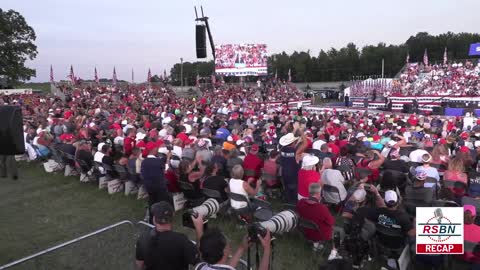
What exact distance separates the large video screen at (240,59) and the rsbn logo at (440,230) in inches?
1636

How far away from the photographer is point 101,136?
11.8m

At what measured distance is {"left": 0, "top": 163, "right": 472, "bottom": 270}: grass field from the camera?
16.3 ft

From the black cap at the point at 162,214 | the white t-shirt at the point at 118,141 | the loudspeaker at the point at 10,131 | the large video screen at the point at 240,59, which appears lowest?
the white t-shirt at the point at 118,141

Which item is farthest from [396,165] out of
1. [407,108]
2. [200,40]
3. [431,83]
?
[431,83]

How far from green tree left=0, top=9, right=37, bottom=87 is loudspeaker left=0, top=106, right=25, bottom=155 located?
172 ft

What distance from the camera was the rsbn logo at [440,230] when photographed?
4.38 metres

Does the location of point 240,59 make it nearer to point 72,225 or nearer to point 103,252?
point 72,225

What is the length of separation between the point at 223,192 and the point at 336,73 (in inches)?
3170

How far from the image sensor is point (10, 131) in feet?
11.4

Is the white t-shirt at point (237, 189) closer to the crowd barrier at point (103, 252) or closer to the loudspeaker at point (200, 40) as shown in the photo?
the crowd barrier at point (103, 252)

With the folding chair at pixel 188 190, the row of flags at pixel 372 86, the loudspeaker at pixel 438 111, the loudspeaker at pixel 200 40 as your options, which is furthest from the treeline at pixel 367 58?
the folding chair at pixel 188 190

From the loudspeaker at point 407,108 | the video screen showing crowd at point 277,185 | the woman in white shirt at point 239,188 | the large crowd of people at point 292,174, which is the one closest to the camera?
the video screen showing crowd at point 277,185

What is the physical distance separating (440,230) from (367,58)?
83846 millimetres

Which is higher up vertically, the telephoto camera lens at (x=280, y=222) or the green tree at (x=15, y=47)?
the green tree at (x=15, y=47)
